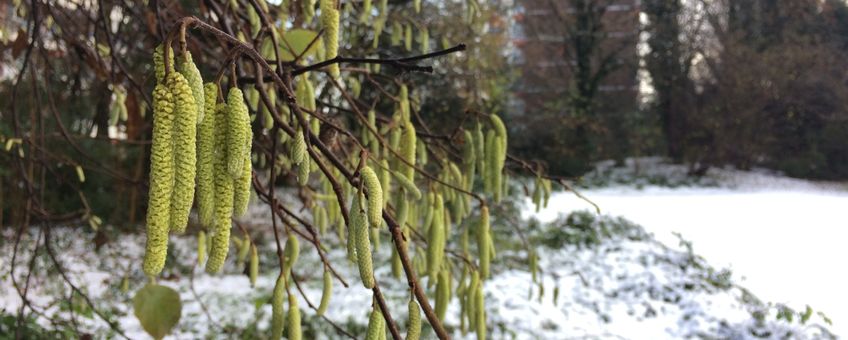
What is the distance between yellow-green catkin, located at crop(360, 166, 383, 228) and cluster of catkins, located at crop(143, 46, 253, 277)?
115mm

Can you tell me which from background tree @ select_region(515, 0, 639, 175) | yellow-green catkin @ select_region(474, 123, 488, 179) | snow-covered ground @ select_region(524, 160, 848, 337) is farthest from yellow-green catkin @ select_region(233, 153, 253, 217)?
background tree @ select_region(515, 0, 639, 175)

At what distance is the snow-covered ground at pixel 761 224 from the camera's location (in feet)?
14.1

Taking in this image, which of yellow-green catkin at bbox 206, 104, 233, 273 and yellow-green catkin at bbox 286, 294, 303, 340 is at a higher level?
yellow-green catkin at bbox 206, 104, 233, 273

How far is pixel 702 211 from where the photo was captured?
23.6 feet

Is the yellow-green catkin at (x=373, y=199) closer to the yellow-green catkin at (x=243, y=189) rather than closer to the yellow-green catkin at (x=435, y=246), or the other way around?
the yellow-green catkin at (x=243, y=189)

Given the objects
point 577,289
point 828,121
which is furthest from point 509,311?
point 828,121

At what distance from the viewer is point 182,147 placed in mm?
466

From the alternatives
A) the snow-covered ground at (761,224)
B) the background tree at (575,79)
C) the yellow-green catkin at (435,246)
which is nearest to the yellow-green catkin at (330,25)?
the yellow-green catkin at (435,246)

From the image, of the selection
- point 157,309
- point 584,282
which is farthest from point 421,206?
point 584,282

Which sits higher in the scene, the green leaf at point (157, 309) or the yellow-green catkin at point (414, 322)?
the yellow-green catkin at point (414, 322)

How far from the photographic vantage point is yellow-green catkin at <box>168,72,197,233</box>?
456 mm

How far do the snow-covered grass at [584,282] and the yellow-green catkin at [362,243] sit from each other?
1.31 meters

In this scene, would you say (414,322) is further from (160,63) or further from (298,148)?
(160,63)

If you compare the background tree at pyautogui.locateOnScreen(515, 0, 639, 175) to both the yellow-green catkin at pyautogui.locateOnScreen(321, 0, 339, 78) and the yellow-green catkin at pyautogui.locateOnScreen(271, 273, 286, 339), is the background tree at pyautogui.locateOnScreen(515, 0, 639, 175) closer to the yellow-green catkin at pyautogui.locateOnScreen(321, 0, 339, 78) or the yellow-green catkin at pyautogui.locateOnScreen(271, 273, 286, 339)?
the yellow-green catkin at pyautogui.locateOnScreen(321, 0, 339, 78)
